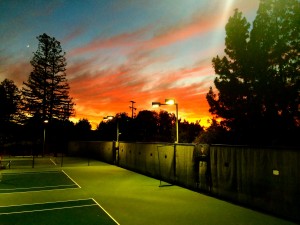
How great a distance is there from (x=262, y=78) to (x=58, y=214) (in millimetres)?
24912

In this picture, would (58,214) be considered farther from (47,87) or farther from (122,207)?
(47,87)

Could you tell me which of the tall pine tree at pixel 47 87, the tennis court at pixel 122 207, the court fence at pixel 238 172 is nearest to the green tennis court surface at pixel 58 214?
the tennis court at pixel 122 207

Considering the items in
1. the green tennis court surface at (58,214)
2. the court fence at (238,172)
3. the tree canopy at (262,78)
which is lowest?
the green tennis court surface at (58,214)

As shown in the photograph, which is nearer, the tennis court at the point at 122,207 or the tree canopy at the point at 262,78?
the tennis court at the point at 122,207

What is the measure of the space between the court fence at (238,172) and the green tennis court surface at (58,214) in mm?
5265

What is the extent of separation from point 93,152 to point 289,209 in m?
31.7

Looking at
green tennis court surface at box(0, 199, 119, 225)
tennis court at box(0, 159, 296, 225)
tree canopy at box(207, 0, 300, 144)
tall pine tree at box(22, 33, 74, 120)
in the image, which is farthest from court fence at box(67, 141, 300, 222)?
tall pine tree at box(22, 33, 74, 120)

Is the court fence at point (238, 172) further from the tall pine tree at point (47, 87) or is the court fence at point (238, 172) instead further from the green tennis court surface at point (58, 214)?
the tall pine tree at point (47, 87)

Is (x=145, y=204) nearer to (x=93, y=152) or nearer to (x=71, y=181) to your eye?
(x=71, y=181)

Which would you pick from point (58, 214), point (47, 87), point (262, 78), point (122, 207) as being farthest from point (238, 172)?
point (47, 87)

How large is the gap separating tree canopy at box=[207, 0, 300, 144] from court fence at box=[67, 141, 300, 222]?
13.2 m

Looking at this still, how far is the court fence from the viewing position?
9562 mm

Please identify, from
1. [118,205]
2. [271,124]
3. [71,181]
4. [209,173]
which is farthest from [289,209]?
[271,124]

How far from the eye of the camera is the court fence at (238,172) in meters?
9.56
